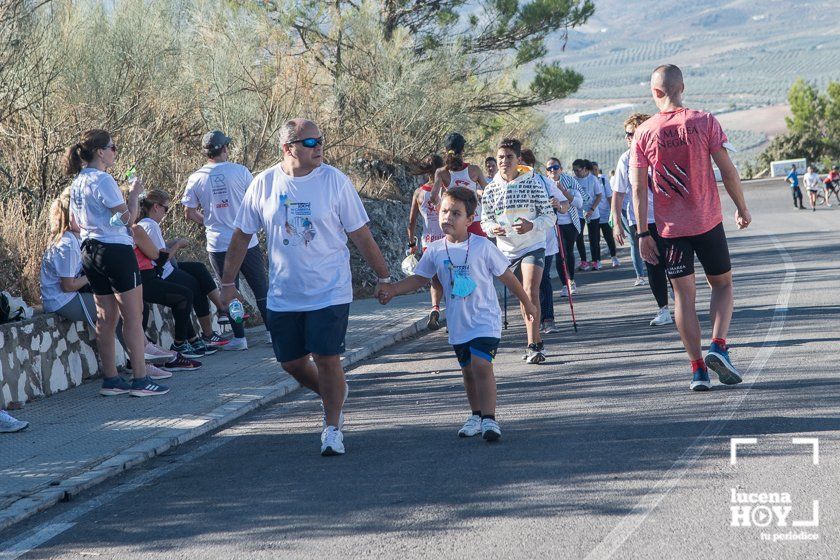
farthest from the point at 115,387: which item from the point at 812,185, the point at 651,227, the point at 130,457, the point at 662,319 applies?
the point at 812,185

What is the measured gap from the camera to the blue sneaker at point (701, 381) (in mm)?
8188

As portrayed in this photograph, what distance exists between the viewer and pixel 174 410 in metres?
8.92

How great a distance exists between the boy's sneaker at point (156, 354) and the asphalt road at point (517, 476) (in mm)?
1771

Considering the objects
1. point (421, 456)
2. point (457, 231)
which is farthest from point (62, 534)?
point (457, 231)

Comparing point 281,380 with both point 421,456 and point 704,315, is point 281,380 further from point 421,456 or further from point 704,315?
point 704,315

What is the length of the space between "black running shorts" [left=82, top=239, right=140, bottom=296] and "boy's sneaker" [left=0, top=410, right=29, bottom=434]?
1315 mm

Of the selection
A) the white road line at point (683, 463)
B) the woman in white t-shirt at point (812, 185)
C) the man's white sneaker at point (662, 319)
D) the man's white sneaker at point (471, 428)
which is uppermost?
the man's white sneaker at point (471, 428)

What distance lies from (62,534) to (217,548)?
95cm

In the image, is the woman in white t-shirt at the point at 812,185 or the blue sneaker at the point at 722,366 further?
the woman in white t-shirt at the point at 812,185

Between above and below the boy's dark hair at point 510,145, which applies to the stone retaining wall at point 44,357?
below

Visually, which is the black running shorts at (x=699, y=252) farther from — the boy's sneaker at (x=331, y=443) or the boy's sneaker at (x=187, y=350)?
the boy's sneaker at (x=187, y=350)

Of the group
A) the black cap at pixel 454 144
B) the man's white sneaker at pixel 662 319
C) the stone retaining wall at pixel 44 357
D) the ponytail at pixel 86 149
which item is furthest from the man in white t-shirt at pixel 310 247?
the man's white sneaker at pixel 662 319

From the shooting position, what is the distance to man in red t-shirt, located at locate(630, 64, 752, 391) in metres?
8.09

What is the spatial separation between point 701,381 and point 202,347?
5318 mm
